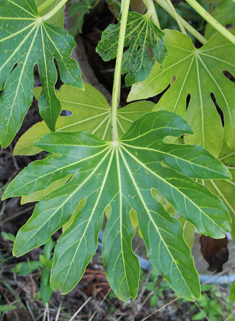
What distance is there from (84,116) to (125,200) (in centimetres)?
29

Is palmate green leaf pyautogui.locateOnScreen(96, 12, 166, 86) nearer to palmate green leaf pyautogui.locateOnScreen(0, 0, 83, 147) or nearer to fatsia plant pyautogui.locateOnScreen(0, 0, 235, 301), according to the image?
fatsia plant pyautogui.locateOnScreen(0, 0, 235, 301)

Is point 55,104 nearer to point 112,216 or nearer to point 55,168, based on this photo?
point 55,168

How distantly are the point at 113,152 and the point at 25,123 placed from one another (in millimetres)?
1052

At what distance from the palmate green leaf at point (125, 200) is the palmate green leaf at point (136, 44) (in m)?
0.11

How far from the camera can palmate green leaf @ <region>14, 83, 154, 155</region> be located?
29.3 inches

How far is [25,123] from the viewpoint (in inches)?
60.3

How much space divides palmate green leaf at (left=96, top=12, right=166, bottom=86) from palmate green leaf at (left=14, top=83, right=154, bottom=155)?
0.54 feet

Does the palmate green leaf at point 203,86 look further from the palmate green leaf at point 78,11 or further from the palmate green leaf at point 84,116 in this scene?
the palmate green leaf at point 78,11

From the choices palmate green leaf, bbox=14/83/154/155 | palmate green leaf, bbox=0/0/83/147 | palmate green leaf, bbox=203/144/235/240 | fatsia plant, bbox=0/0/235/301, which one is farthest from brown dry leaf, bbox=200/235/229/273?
palmate green leaf, bbox=0/0/83/147

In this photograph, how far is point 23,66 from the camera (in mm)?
574

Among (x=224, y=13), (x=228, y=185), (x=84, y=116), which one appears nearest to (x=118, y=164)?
(x=84, y=116)

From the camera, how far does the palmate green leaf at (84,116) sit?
0.74 metres

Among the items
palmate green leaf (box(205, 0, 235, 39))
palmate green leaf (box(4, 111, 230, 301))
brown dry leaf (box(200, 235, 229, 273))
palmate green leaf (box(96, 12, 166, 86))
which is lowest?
brown dry leaf (box(200, 235, 229, 273))

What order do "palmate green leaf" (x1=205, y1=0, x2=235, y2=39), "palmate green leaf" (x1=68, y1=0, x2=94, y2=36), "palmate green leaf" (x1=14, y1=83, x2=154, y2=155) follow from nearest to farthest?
1. "palmate green leaf" (x1=14, y1=83, x2=154, y2=155)
2. "palmate green leaf" (x1=205, y1=0, x2=235, y2=39)
3. "palmate green leaf" (x1=68, y1=0, x2=94, y2=36)
